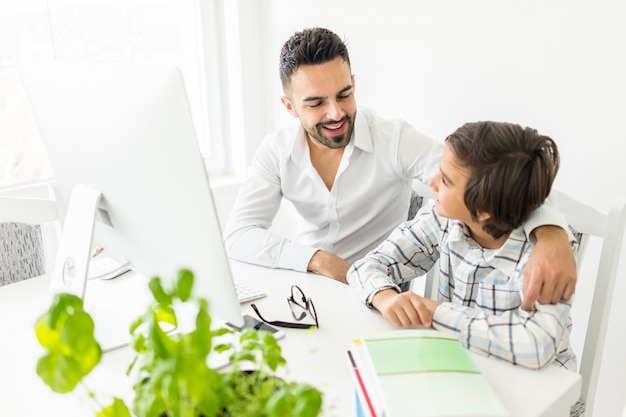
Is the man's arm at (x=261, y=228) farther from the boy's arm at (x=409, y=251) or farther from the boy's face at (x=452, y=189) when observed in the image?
the boy's face at (x=452, y=189)

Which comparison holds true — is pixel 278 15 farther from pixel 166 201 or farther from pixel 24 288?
pixel 166 201

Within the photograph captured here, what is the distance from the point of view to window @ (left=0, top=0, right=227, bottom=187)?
2.10 m

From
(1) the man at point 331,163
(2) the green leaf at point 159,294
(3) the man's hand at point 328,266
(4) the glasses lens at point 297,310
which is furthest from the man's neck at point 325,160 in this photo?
(2) the green leaf at point 159,294

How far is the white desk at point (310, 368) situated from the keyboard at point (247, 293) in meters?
0.02

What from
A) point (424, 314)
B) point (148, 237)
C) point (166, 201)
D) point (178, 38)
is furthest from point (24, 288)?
point (178, 38)

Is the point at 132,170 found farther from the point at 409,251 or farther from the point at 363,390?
the point at 409,251

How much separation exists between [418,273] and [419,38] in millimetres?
924

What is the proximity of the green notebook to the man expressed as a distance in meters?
0.65

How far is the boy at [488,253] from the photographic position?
962 millimetres

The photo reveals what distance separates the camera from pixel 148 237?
0.92 m

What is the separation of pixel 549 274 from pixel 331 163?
85cm

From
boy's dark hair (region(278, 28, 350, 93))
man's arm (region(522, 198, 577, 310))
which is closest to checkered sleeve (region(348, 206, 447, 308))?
man's arm (region(522, 198, 577, 310))

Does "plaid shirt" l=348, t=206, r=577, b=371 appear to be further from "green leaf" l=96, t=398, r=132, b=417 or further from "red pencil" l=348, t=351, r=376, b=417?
"green leaf" l=96, t=398, r=132, b=417

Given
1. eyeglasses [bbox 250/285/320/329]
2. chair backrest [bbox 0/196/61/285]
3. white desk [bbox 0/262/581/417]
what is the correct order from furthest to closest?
chair backrest [bbox 0/196/61/285], eyeglasses [bbox 250/285/320/329], white desk [bbox 0/262/581/417]
